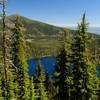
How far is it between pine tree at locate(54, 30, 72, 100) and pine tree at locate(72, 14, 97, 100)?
4167 mm

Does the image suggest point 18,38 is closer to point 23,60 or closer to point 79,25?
point 23,60

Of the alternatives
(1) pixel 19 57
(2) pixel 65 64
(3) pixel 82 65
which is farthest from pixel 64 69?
(1) pixel 19 57

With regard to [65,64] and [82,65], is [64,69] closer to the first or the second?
[65,64]

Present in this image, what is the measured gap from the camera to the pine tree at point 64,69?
1736 inches

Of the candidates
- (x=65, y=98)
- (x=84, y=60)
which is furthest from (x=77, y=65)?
(x=65, y=98)

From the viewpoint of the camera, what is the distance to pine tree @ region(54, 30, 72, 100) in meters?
44.1

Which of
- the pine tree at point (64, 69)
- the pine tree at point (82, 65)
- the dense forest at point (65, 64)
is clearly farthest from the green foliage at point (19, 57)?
the pine tree at point (82, 65)

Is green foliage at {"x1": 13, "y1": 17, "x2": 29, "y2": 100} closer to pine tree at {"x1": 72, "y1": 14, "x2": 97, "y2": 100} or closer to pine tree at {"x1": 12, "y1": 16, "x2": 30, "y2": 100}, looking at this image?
pine tree at {"x1": 12, "y1": 16, "x2": 30, "y2": 100}

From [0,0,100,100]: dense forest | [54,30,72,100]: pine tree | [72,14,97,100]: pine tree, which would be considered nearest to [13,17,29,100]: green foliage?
[0,0,100,100]: dense forest

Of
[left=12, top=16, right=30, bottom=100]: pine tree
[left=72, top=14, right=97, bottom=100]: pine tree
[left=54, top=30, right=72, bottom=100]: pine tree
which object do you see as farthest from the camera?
[left=12, top=16, right=30, bottom=100]: pine tree

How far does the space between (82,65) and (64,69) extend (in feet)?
19.4

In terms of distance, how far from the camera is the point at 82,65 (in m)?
39.0

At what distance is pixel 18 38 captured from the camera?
47.9m

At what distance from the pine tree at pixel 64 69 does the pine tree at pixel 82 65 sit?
4167 millimetres
